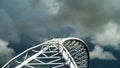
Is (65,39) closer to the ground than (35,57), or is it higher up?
higher up

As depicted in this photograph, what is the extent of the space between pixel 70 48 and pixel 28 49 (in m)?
13.7

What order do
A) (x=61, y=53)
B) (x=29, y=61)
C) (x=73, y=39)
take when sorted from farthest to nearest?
(x=73, y=39) < (x=61, y=53) < (x=29, y=61)

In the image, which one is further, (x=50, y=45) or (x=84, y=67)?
(x=84, y=67)

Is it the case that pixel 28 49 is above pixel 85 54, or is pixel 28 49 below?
below

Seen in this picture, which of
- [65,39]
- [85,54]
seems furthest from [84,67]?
[65,39]

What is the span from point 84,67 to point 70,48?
54.8 feet

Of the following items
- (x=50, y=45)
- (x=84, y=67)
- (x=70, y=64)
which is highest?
(x=84, y=67)

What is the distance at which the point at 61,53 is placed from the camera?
6900 centimetres

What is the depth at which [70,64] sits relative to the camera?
67.0 metres

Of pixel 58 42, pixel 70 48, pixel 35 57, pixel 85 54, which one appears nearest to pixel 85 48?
pixel 85 54

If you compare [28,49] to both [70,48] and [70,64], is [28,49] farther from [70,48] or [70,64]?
[70,48]

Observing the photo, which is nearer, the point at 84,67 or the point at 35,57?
the point at 35,57

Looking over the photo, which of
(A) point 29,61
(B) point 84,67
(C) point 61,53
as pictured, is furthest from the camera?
(B) point 84,67

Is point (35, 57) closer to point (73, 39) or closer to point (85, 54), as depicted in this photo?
point (73, 39)
